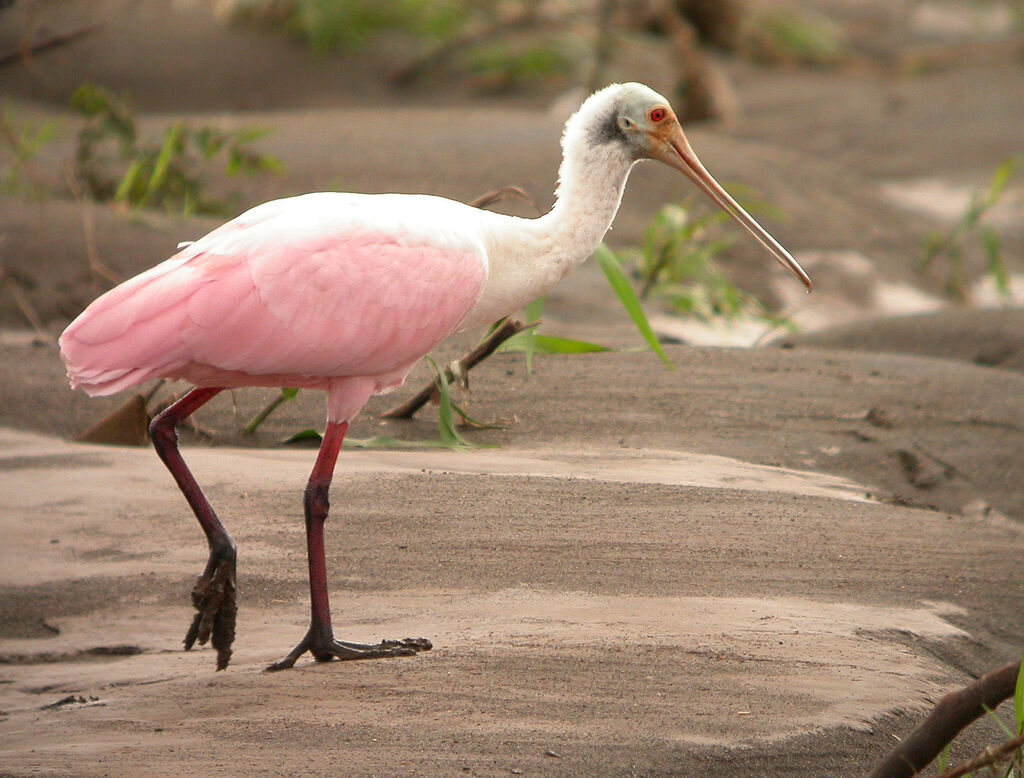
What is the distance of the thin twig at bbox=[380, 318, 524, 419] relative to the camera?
Answer: 443 centimetres

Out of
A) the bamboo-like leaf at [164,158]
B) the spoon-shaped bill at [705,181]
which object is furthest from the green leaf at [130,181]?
the spoon-shaped bill at [705,181]

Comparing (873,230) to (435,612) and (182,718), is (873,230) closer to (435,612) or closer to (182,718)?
(435,612)

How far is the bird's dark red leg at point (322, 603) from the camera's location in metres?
3.11

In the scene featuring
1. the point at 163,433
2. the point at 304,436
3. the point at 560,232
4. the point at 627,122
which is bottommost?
the point at 304,436

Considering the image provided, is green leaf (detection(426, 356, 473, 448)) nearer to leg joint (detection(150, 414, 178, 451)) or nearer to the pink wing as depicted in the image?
the pink wing

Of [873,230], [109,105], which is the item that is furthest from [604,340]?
[873,230]

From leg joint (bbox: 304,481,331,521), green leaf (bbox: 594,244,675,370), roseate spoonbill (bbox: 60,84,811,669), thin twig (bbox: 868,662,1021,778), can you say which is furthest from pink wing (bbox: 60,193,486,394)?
thin twig (bbox: 868,662,1021,778)

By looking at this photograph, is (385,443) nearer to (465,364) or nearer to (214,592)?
(465,364)

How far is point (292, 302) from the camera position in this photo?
3348mm

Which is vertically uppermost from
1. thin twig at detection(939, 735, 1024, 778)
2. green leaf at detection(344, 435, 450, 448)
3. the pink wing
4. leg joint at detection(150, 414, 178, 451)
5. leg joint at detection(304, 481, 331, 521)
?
the pink wing

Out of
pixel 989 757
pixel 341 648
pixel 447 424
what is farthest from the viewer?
pixel 447 424

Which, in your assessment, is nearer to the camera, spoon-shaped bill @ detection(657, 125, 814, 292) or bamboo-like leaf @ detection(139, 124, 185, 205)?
spoon-shaped bill @ detection(657, 125, 814, 292)

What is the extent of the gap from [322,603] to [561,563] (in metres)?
0.65

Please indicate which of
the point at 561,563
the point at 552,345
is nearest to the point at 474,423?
the point at 552,345
